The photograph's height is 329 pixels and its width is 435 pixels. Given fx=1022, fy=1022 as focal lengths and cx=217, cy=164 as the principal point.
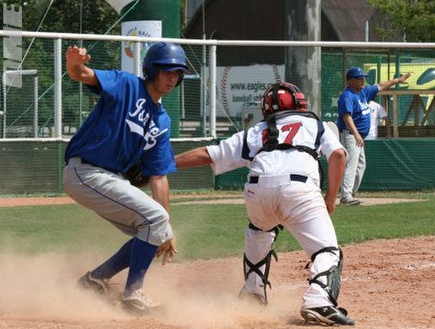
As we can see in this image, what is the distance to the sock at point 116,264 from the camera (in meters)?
6.98

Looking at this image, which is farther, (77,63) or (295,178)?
(295,178)

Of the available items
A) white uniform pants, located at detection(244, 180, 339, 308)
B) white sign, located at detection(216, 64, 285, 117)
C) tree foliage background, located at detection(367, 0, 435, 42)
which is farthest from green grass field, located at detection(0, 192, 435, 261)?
tree foliage background, located at detection(367, 0, 435, 42)

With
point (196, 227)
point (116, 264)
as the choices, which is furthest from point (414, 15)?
point (116, 264)

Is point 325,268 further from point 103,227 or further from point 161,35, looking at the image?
point 161,35

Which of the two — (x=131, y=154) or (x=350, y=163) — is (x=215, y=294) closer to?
(x=131, y=154)

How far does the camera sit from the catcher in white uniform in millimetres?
6320

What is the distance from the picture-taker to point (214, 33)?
43375mm

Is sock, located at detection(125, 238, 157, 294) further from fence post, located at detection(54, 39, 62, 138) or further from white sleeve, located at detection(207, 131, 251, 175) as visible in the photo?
fence post, located at detection(54, 39, 62, 138)

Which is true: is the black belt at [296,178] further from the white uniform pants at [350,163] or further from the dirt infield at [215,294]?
the white uniform pants at [350,163]

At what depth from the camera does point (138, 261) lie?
6.62 meters

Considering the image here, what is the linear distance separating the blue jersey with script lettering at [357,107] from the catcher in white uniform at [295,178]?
8.01 metres

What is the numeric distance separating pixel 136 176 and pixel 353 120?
8.43 m

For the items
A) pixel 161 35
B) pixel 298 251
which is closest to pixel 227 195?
pixel 161 35

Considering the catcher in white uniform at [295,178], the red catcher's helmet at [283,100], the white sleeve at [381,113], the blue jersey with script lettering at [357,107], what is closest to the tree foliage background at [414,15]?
the white sleeve at [381,113]
